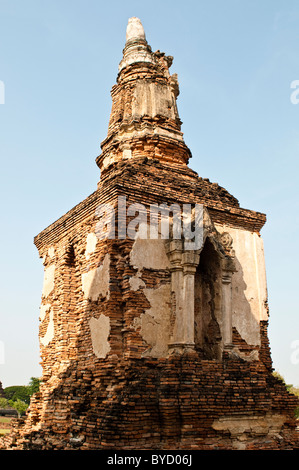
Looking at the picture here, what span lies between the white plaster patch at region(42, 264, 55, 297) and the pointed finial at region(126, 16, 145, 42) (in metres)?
6.41

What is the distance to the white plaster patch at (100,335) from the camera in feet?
27.0

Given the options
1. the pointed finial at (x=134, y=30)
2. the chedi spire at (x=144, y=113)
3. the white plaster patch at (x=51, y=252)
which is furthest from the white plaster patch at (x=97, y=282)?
the pointed finial at (x=134, y=30)

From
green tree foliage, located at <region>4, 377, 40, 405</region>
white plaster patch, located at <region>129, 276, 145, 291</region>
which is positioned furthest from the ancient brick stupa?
green tree foliage, located at <region>4, 377, 40, 405</region>

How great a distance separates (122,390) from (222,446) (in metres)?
1.92

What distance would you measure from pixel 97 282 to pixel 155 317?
50.3 inches

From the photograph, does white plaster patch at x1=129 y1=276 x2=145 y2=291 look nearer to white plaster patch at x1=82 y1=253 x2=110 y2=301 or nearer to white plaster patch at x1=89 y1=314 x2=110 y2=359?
white plaster patch at x1=82 y1=253 x2=110 y2=301

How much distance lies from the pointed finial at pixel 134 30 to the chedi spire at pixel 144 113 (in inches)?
9.4


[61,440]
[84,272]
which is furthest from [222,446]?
[84,272]

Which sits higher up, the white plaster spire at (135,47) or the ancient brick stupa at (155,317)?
the white plaster spire at (135,47)

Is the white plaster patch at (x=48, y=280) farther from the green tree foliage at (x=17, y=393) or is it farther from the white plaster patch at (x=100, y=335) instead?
the green tree foliage at (x=17, y=393)

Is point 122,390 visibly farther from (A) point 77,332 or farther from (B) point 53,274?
(B) point 53,274

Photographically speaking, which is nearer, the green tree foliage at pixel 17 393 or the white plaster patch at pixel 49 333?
the white plaster patch at pixel 49 333

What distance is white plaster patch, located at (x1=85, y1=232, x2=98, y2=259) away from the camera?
9229mm

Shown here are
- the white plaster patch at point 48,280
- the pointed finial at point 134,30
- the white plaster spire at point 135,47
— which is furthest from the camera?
the pointed finial at point 134,30
